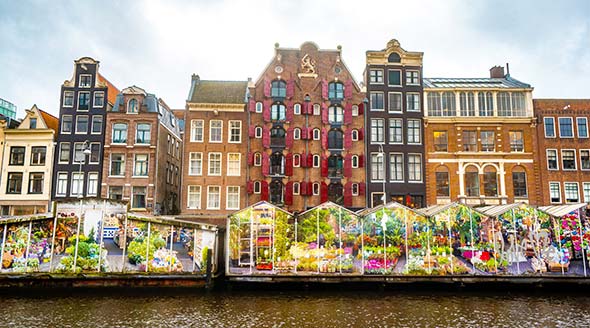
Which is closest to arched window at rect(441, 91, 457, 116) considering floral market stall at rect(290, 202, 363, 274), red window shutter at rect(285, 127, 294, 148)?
red window shutter at rect(285, 127, 294, 148)

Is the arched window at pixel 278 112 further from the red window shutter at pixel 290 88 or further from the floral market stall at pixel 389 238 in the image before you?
the floral market stall at pixel 389 238

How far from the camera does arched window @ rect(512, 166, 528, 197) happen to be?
40.5 meters

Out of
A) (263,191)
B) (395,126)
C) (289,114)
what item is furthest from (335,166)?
(263,191)

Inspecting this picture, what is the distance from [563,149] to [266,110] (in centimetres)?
2745

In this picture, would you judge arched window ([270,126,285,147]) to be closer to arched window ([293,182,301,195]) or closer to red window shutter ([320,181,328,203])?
arched window ([293,182,301,195])

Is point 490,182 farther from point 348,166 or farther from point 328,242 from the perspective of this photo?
point 328,242

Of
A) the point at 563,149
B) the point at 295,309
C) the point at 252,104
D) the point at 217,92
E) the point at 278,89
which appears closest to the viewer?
the point at 295,309

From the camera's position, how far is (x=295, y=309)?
21.0 meters

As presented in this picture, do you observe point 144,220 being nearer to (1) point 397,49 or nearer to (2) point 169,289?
(2) point 169,289

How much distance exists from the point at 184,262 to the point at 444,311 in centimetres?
1447

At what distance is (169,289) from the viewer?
2548 cm

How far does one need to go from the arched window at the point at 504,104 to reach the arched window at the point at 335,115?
14.7m

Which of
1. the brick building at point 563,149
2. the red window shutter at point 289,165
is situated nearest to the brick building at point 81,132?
the red window shutter at point 289,165

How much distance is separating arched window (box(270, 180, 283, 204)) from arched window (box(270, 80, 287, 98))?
7.97 m
